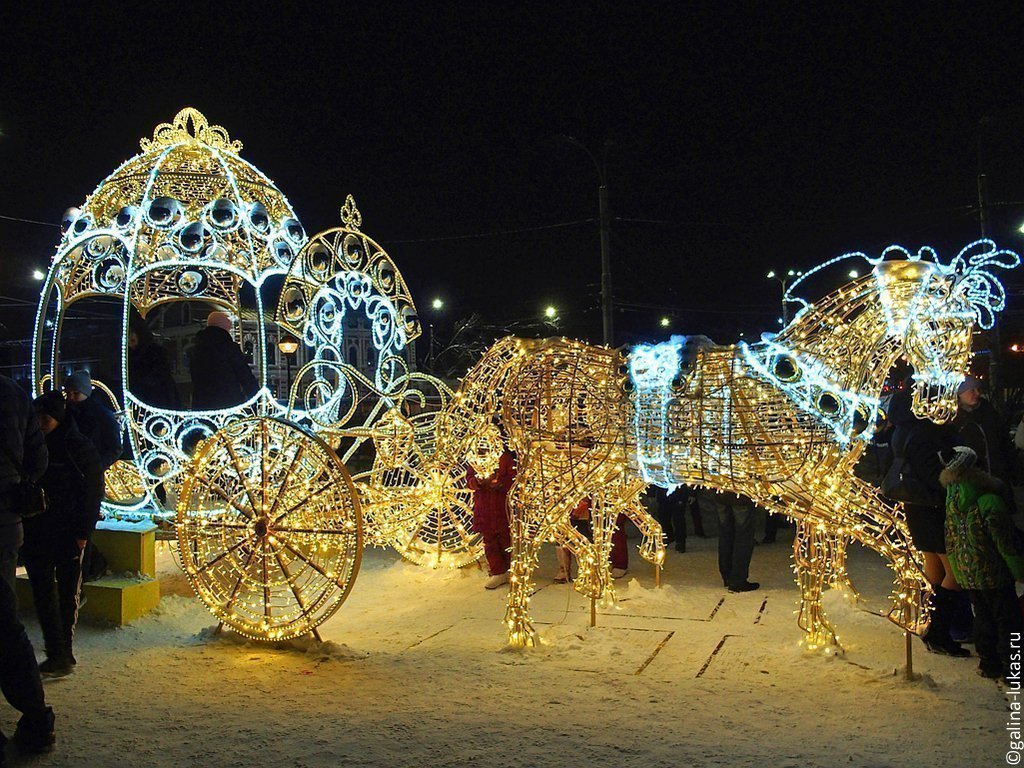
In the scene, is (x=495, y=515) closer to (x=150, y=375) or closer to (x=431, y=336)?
(x=150, y=375)

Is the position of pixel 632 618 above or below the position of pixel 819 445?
below

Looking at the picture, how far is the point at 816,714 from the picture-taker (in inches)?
154

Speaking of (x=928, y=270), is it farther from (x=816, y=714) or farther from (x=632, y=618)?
(x=632, y=618)

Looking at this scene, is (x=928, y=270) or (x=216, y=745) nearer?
(x=216, y=745)

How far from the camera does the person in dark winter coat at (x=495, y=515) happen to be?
7.14m

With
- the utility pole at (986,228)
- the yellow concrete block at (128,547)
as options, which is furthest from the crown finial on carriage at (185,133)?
the utility pole at (986,228)

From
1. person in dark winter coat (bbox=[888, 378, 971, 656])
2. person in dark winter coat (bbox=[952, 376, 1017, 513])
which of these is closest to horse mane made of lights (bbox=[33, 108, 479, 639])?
person in dark winter coat (bbox=[888, 378, 971, 656])

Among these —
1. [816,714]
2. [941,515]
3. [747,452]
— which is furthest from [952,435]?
[816,714]

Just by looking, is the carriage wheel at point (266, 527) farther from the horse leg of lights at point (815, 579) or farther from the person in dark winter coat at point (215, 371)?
the horse leg of lights at point (815, 579)

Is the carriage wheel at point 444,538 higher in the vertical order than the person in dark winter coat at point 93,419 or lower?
lower

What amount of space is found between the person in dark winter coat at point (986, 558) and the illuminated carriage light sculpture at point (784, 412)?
0.91ft

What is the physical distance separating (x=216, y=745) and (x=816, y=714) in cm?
292

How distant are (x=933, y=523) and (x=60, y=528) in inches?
211

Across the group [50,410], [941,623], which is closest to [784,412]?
[941,623]
